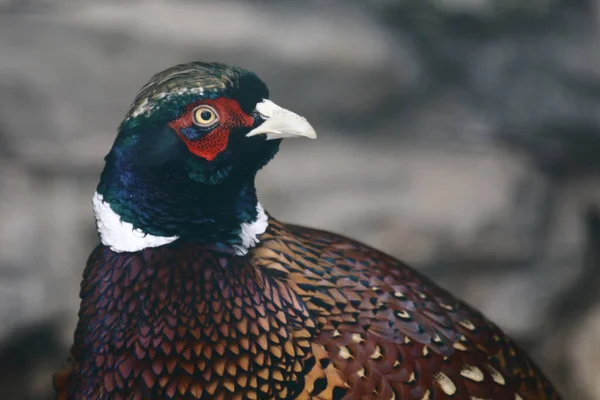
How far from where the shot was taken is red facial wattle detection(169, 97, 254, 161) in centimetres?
117

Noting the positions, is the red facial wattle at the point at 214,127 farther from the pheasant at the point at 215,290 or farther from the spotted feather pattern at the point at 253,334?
the spotted feather pattern at the point at 253,334

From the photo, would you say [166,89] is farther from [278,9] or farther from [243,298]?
[278,9]

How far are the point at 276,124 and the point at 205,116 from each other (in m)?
0.12

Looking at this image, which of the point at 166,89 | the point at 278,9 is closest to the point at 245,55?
the point at 278,9

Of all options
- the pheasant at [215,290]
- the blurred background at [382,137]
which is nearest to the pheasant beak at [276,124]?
the pheasant at [215,290]

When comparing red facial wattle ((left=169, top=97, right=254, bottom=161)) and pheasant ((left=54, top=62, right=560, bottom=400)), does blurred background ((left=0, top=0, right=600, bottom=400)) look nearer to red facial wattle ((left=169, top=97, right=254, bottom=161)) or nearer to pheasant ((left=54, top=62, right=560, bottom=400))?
pheasant ((left=54, top=62, right=560, bottom=400))

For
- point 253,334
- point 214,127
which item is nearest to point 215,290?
point 253,334

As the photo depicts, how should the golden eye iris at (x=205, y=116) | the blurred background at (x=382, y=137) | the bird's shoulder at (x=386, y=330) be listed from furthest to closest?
1. the blurred background at (x=382, y=137)
2. the bird's shoulder at (x=386, y=330)
3. the golden eye iris at (x=205, y=116)

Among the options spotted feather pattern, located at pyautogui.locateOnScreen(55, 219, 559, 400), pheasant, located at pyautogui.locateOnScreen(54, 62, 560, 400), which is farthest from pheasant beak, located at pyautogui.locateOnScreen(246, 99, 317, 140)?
spotted feather pattern, located at pyautogui.locateOnScreen(55, 219, 559, 400)

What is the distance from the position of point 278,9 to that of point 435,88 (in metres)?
0.69

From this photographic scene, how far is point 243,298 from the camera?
4.19 ft

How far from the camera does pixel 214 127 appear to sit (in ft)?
3.85

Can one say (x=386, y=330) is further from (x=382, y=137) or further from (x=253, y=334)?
(x=382, y=137)

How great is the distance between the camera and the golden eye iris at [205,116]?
117cm
